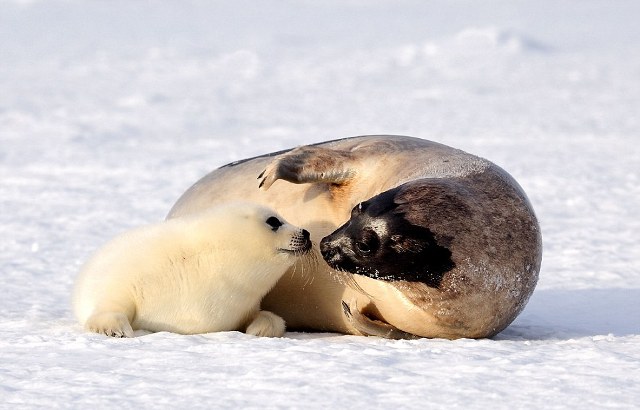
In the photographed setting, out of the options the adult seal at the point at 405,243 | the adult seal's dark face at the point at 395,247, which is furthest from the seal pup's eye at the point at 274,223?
the adult seal's dark face at the point at 395,247

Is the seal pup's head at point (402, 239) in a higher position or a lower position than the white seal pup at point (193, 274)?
higher

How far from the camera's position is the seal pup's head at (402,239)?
3123 mm

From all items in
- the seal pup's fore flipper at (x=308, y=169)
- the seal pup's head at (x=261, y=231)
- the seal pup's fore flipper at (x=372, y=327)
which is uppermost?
the seal pup's fore flipper at (x=308, y=169)

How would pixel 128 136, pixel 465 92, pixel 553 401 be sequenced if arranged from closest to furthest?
pixel 553 401 < pixel 128 136 < pixel 465 92

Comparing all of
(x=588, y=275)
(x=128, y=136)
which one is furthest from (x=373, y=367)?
(x=128, y=136)

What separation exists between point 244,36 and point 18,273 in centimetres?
1559

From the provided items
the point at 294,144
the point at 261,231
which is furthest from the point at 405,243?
the point at 294,144

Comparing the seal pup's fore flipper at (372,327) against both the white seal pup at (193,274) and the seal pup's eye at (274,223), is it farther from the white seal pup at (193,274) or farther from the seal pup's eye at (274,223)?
the seal pup's eye at (274,223)

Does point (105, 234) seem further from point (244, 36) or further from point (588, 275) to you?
point (244, 36)

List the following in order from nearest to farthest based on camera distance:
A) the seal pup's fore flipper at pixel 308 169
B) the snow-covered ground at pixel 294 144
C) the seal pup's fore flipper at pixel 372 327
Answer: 1. the snow-covered ground at pixel 294 144
2. the seal pup's fore flipper at pixel 372 327
3. the seal pup's fore flipper at pixel 308 169

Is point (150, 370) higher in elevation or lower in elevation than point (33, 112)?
lower

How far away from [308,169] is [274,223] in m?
0.47

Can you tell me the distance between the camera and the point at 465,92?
13.6 m

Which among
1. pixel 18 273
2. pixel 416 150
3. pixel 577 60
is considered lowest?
pixel 18 273
